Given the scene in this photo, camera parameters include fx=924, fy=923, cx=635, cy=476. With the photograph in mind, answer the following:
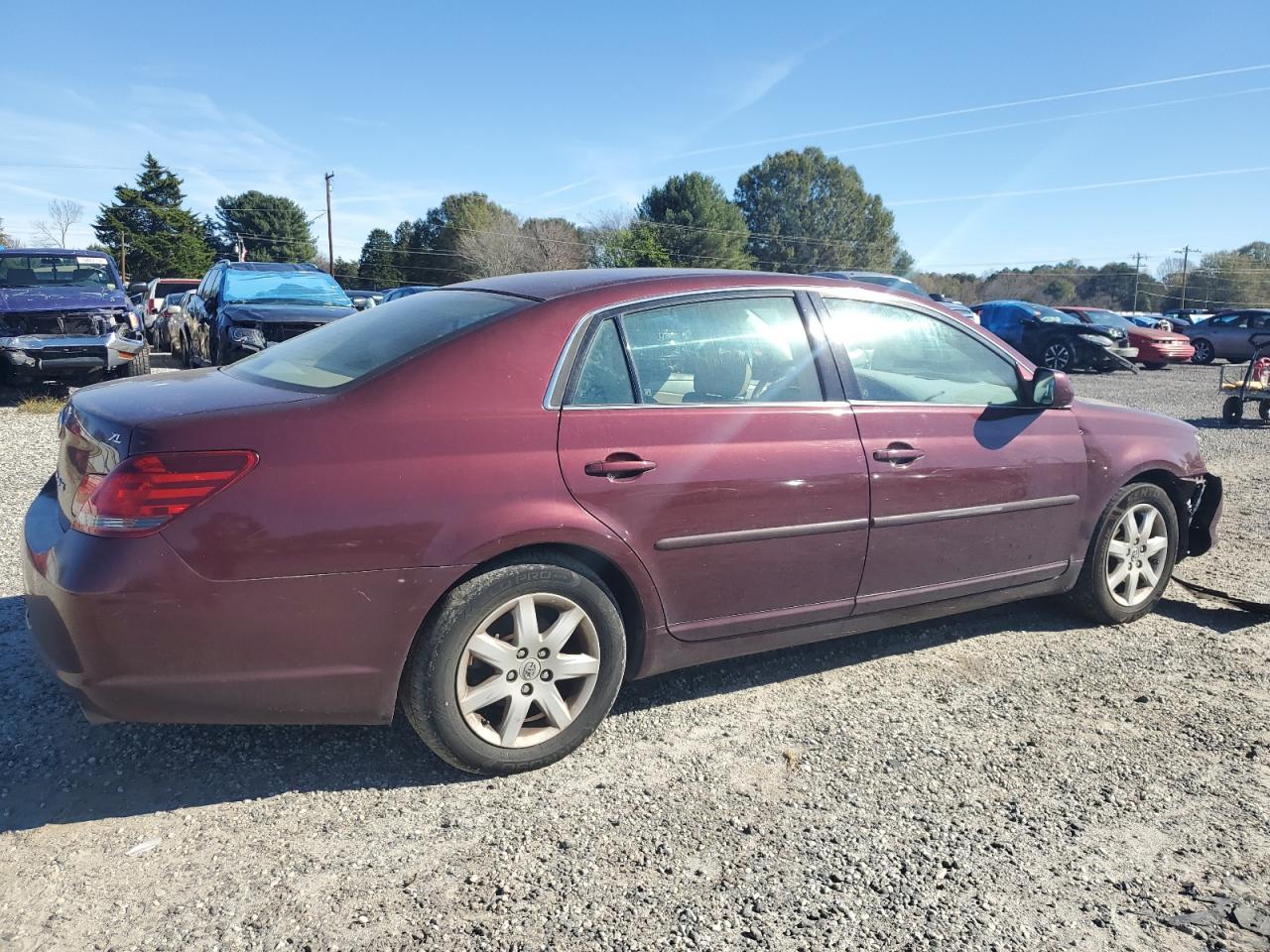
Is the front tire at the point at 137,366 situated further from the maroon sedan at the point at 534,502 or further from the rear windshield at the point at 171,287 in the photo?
the rear windshield at the point at 171,287

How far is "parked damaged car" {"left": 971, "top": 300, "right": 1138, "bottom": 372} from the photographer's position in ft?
66.7

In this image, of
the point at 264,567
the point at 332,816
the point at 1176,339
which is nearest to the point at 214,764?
the point at 332,816

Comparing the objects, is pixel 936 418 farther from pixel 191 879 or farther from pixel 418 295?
pixel 191 879

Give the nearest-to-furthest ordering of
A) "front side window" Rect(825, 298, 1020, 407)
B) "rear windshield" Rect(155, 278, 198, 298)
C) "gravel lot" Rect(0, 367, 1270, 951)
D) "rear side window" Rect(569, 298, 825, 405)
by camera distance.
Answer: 1. "gravel lot" Rect(0, 367, 1270, 951)
2. "rear side window" Rect(569, 298, 825, 405)
3. "front side window" Rect(825, 298, 1020, 407)
4. "rear windshield" Rect(155, 278, 198, 298)

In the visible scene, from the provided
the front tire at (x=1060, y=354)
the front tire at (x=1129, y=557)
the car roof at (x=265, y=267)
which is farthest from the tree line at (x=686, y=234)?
the front tire at (x=1129, y=557)

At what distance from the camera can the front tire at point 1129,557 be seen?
14.1 feet

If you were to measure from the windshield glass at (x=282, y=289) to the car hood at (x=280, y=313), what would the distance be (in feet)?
1.37

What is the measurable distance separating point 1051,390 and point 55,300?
1112 cm

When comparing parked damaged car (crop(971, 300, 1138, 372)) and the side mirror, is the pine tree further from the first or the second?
the side mirror

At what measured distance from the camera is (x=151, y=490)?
2.50 metres

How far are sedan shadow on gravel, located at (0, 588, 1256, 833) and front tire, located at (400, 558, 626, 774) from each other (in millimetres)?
191

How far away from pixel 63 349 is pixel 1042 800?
37.2 ft

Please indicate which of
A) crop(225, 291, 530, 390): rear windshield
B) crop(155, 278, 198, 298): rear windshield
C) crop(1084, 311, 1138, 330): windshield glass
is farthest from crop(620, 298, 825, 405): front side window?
crop(155, 278, 198, 298): rear windshield

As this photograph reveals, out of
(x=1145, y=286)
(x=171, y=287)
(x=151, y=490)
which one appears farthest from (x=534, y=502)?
(x=1145, y=286)
